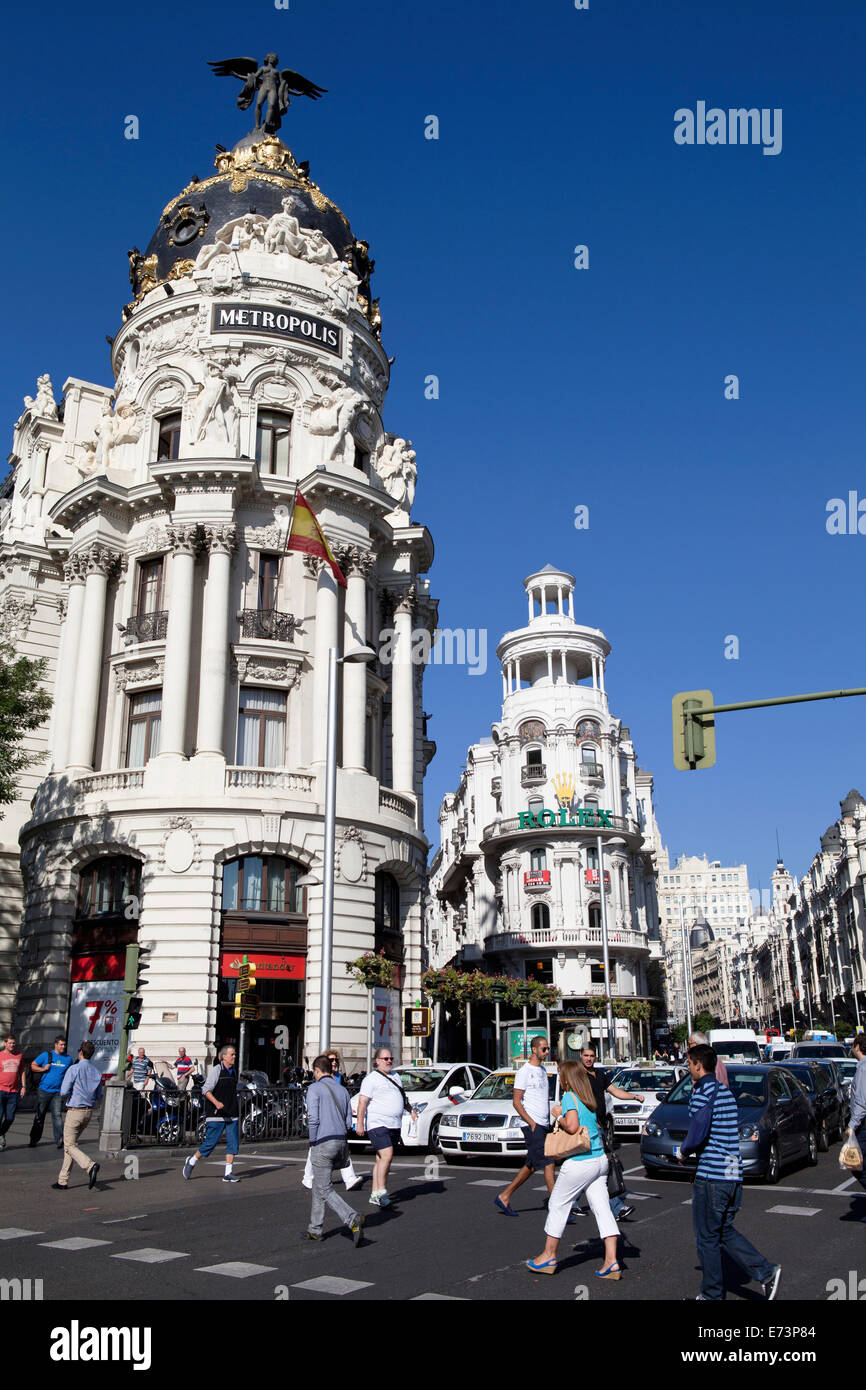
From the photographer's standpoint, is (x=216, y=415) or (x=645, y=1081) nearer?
(x=645, y=1081)

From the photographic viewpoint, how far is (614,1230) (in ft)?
31.0

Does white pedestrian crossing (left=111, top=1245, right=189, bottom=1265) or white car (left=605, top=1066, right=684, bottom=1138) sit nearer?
white pedestrian crossing (left=111, top=1245, right=189, bottom=1265)

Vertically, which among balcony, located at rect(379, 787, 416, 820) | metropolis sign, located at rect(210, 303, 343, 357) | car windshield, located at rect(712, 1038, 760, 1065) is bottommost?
car windshield, located at rect(712, 1038, 760, 1065)

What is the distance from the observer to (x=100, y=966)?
33.1m

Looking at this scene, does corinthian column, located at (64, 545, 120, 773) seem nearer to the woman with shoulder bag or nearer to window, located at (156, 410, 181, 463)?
window, located at (156, 410, 181, 463)

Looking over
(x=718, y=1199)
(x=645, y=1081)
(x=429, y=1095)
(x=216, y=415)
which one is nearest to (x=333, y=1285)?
(x=718, y=1199)

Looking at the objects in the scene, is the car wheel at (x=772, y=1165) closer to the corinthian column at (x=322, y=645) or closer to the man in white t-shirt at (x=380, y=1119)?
the man in white t-shirt at (x=380, y=1119)

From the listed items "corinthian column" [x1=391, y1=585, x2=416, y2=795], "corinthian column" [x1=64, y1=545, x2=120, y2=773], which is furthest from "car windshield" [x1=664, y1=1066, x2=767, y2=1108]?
"corinthian column" [x1=64, y1=545, x2=120, y2=773]

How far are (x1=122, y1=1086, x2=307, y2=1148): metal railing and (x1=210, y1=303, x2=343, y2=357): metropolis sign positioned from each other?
25.5m

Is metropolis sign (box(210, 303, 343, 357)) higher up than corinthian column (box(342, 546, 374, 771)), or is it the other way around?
metropolis sign (box(210, 303, 343, 357))

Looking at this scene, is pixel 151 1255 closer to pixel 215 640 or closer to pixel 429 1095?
pixel 429 1095

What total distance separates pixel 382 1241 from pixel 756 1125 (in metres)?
7.35

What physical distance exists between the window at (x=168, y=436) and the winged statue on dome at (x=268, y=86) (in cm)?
1540

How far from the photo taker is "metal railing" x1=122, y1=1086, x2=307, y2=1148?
71.6 feet
